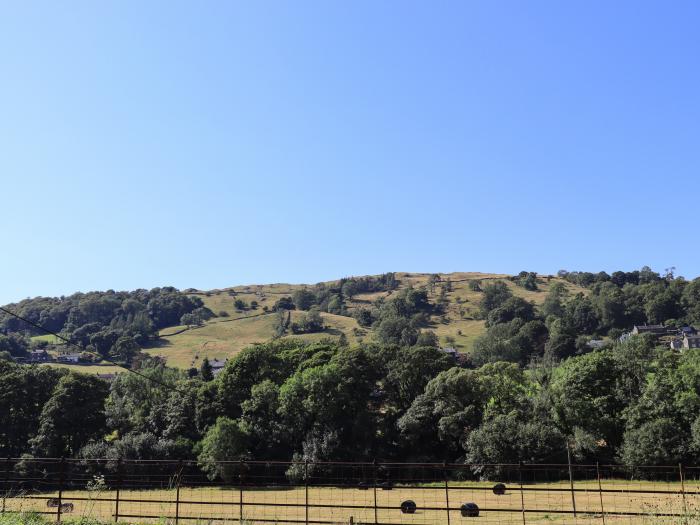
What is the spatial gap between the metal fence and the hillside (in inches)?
2812

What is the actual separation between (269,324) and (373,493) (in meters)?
118

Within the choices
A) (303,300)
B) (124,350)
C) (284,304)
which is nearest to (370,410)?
(124,350)

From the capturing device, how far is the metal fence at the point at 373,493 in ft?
79.6

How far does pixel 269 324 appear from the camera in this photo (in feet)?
487

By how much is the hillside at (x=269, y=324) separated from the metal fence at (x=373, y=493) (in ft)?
234

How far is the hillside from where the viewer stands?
417 ft

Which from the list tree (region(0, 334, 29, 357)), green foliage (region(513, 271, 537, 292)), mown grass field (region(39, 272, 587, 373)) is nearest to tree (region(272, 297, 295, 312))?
mown grass field (region(39, 272, 587, 373))

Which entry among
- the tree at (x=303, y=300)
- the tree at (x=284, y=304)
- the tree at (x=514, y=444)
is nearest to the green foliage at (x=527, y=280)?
the tree at (x=303, y=300)

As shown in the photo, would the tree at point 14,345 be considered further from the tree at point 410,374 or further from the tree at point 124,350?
the tree at point 410,374

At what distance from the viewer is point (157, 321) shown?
532 ft

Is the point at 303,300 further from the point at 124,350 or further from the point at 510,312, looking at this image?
the point at 510,312

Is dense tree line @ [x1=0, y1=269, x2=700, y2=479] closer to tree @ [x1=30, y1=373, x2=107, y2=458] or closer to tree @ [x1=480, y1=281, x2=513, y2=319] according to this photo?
tree @ [x1=30, y1=373, x2=107, y2=458]

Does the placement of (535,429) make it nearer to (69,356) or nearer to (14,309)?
(69,356)

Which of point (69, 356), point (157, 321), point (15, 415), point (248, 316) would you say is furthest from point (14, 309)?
point (15, 415)
